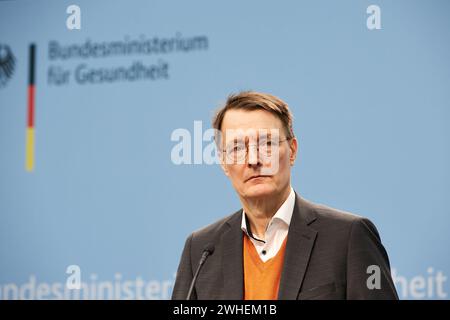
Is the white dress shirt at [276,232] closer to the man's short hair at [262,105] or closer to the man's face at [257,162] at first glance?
the man's face at [257,162]

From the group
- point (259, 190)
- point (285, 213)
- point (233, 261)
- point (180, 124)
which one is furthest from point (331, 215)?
point (180, 124)

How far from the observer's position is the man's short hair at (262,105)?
2.44 meters

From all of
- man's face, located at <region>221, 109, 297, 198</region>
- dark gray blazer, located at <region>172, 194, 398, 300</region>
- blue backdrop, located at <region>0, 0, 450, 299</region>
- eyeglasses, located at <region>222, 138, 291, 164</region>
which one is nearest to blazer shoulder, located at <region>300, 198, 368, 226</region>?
dark gray blazer, located at <region>172, 194, 398, 300</region>

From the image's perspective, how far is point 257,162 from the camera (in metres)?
2.42

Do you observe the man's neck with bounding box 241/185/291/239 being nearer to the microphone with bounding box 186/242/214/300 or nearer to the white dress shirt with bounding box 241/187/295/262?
the white dress shirt with bounding box 241/187/295/262

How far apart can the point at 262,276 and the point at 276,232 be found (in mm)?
201

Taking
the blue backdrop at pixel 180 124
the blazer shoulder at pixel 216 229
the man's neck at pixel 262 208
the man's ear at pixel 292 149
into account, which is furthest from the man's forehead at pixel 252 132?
the blue backdrop at pixel 180 124

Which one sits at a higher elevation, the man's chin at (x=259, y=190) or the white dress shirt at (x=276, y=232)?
the man's chin at (x=259, y=190)

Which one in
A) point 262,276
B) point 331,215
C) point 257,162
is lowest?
point 262,276

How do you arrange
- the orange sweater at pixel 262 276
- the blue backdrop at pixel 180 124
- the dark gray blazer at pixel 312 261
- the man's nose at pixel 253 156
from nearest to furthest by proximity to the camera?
the dark gray blazer at pixel 312 261 < the orange sweater at pixel 262 276 < the man's nose at pixel 253 156 < the blue backdrop at pixel 180 124

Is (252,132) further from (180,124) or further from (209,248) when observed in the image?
(180,124)

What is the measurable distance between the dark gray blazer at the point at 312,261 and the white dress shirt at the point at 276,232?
1.5 inches

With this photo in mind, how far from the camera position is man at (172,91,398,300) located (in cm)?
221

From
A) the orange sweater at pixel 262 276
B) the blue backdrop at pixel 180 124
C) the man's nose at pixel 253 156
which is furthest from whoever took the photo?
the blue backdrop at pixel 180 124
